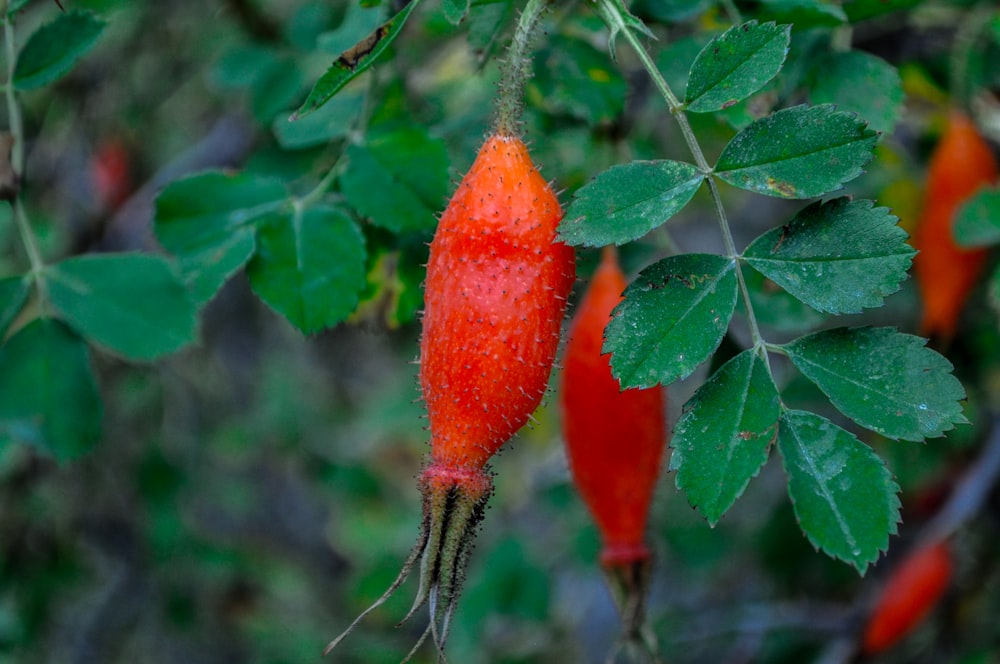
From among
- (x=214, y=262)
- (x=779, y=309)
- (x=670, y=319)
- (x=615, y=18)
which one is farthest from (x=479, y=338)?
(x=779, y=309)

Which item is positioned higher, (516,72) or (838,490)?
(516,72)

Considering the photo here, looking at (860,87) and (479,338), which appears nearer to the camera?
(479,338)

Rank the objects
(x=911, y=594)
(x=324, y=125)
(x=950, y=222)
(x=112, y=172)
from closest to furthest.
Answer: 1. (x=324, y=125)
2. (x=950, y=222)
3. (x=911, y=594)
4. (x=112, y=172)

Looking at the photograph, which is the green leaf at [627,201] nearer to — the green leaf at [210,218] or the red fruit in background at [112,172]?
the green leaf at [210,218]

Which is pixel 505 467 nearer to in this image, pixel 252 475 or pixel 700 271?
pixel 252 475

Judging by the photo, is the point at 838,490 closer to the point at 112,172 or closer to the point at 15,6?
the point at 15,6

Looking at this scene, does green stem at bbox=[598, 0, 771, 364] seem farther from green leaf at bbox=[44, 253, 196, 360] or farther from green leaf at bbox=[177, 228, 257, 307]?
green leaf at bbox=[44, 253, 196, 360]
